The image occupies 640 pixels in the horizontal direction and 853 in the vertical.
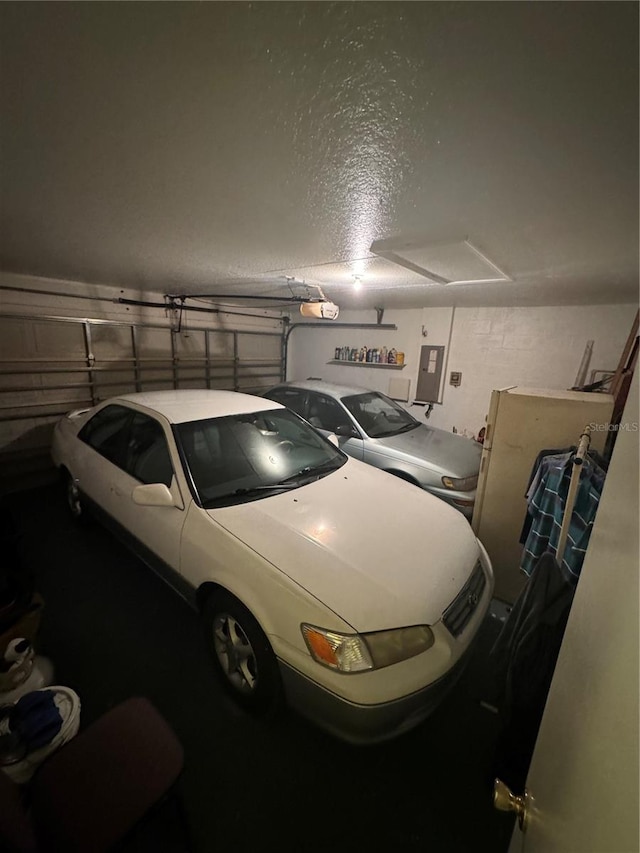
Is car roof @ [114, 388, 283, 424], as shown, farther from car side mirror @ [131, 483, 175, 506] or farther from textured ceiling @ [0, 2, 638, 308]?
textured ceiling @ [0, 2, 638, 308]

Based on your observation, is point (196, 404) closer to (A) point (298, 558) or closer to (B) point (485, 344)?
→ (A) point (298, 558)

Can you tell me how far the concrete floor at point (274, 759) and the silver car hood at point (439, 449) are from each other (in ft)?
4.77

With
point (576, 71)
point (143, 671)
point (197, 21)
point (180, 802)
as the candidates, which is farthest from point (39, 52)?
point (143, 671)

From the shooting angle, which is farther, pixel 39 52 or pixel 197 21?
pixel 39 52

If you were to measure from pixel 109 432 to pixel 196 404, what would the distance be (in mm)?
911

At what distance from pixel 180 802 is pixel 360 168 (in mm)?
2385

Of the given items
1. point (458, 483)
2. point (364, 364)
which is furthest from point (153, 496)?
point (364, 364)

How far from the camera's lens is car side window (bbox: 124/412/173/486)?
222cm

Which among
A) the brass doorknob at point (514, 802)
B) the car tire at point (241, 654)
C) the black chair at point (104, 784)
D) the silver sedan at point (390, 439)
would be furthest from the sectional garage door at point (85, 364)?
the brass doorknob at point (514, 802)

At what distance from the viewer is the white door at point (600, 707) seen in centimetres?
42

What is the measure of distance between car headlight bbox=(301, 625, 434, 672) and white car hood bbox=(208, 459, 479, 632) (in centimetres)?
5

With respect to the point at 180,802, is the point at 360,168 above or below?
above

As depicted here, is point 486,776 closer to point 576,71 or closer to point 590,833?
point 590,833

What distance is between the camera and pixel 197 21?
624 mm
